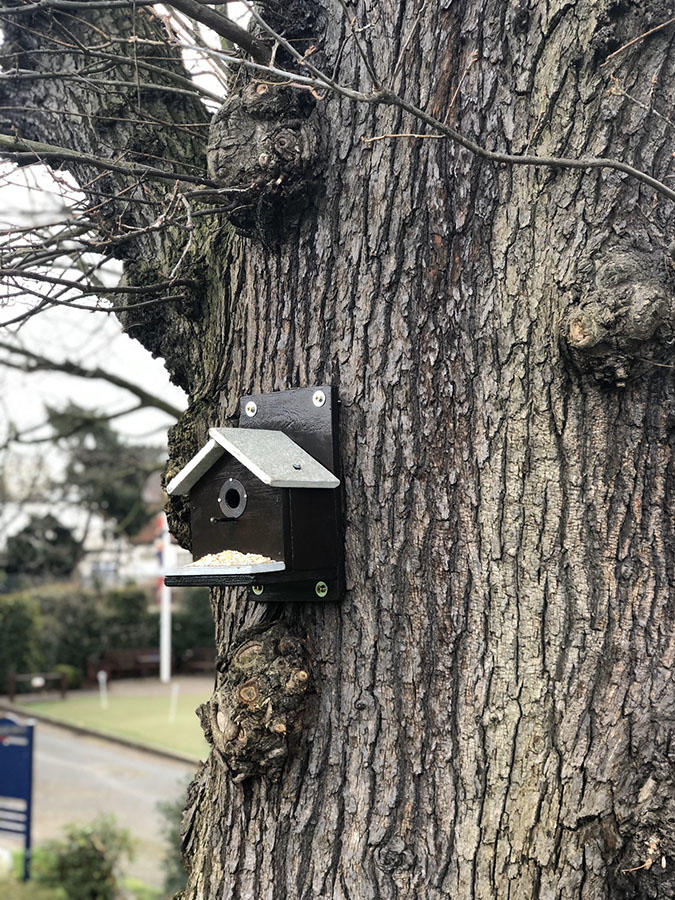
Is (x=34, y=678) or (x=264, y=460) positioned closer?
(x=264, y=460)

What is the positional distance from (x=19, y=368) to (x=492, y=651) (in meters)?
5.54

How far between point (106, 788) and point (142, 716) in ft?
16.4

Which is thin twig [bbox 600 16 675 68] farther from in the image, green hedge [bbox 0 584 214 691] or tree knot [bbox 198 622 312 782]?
green hedge [bbox 0 584 214 691]

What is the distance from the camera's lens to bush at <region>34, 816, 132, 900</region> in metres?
7.02

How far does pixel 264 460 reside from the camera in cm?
204

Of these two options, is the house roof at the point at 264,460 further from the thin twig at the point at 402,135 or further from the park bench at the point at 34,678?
the park bench at the point at 34,678

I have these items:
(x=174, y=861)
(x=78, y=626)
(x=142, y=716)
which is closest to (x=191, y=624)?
(x=78, y=626)

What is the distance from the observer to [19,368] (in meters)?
6.66

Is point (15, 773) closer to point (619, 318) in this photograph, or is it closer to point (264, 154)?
point (264, 154)

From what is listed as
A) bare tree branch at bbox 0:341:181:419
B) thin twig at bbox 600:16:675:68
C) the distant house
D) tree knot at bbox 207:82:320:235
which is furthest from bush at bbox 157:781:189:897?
the distant house

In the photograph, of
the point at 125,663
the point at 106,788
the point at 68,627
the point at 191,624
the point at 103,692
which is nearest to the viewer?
the point at 106,788

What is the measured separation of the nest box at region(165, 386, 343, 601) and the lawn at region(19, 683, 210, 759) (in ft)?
37.8

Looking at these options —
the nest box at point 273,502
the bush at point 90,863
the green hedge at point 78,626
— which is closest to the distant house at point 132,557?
the green hedge at point 78,626

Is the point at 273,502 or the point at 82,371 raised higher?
the point at 82,371
